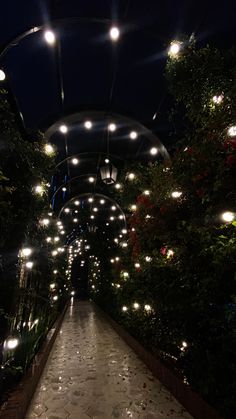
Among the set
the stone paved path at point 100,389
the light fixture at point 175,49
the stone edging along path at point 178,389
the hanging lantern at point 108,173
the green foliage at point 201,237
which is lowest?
the stone paved path at point 100,389

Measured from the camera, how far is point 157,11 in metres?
7.06

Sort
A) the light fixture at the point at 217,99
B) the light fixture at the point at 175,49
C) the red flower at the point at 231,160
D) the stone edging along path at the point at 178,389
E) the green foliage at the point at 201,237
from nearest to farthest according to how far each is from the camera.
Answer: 1. the red flower at the point at 231,160
2. the green foliage at the point at 201,237
3. the stone edging along path at the point at 178,389
4. the light fixture at the point at 217,99
5. the light fixture at the point at 175,49

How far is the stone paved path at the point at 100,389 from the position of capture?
5.11m

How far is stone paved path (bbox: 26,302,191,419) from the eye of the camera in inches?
201

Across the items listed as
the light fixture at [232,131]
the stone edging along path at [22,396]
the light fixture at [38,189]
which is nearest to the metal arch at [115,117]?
the light fixture at [38,189]

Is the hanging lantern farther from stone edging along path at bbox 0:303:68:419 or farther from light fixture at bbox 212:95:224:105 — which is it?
stone edging along path at bbox 0:303:68:419

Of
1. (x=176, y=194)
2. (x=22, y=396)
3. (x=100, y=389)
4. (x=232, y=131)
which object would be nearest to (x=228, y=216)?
(x=232, y=131)

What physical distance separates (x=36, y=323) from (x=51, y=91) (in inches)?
285

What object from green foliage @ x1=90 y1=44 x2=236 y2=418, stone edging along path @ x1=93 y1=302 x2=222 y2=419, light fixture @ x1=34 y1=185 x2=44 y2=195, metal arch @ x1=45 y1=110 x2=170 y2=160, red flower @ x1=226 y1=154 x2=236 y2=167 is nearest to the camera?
red flower @ x1=226 y1=154 x2=236 y2=167

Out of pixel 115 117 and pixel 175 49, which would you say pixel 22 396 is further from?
pixel 115 117

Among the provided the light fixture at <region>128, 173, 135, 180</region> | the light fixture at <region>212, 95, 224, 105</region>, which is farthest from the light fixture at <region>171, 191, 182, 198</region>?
the light fixture at <region>128, 173, 135, 180</region>

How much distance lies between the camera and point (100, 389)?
623 centimetres

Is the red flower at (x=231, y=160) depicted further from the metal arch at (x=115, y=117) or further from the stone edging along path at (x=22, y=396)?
the metal arch at (x=115, y=117)

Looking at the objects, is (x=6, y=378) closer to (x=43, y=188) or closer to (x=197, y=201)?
(x=43, y=188)
